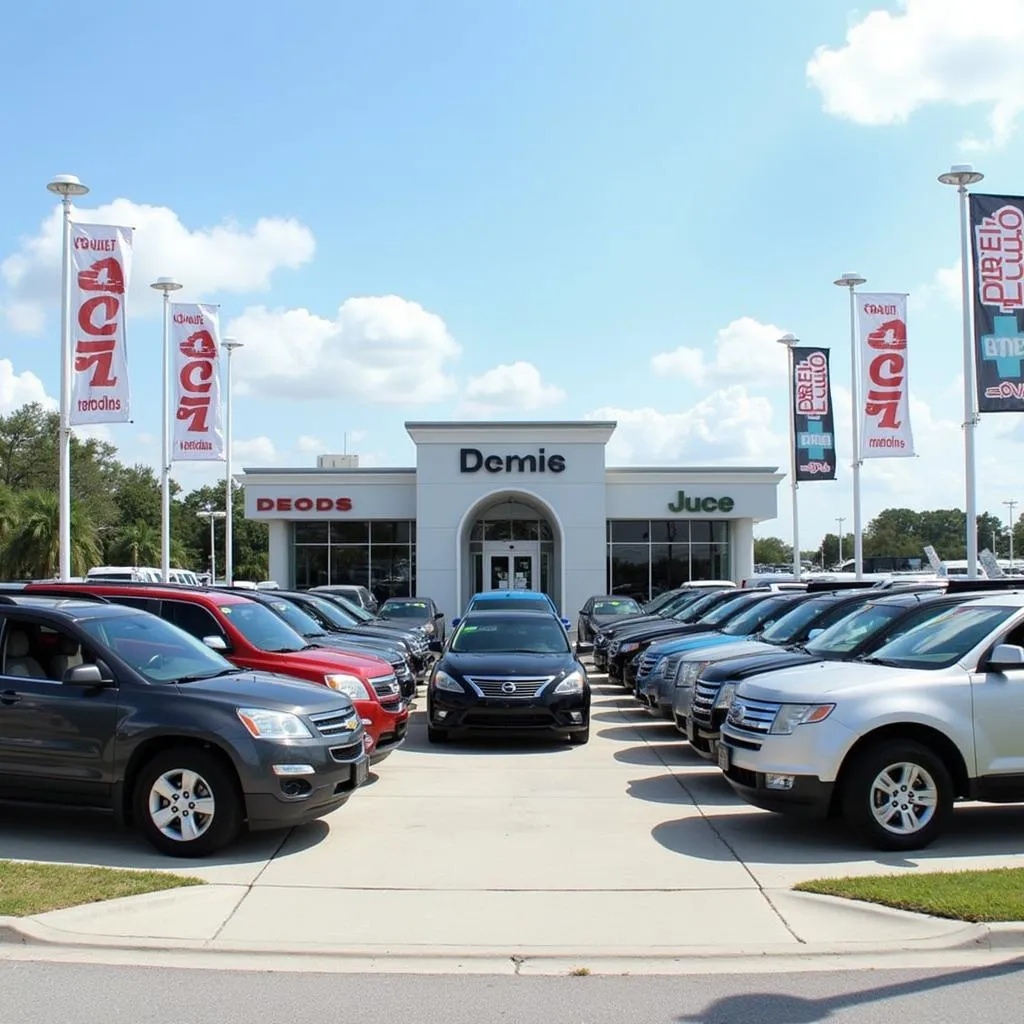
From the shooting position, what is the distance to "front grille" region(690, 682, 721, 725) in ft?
34.8

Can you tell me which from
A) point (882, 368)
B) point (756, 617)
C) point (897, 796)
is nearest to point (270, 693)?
point (897, 796)

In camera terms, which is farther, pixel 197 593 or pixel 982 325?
pixel 982 325

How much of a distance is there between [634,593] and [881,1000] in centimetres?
3213

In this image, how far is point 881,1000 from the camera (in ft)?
17.4

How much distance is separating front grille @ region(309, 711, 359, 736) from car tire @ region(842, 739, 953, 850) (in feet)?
12.1

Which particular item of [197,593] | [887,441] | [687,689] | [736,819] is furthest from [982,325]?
[197,593]

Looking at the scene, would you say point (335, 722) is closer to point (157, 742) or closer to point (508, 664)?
point (157, 742)

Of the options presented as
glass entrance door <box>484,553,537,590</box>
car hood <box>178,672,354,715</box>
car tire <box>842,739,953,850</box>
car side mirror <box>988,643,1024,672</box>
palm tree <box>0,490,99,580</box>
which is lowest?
car tire <box>842,739,953,850</box>

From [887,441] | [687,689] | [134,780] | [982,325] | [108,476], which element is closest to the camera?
[134,780]

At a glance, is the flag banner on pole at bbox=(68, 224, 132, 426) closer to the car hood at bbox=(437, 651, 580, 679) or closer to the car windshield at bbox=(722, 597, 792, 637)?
the car hood at bbox=(437, 651, 580, 679)

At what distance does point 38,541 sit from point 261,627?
34.9 m

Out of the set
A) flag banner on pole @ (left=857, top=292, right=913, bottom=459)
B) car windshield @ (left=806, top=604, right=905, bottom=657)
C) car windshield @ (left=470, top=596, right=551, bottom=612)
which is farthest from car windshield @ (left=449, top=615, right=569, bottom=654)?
flag banner on pole @ (left=857, top=292, right=913, bottom=459)

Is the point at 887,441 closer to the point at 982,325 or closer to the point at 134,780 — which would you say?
the point at 982,325

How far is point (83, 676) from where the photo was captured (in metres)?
7.86
